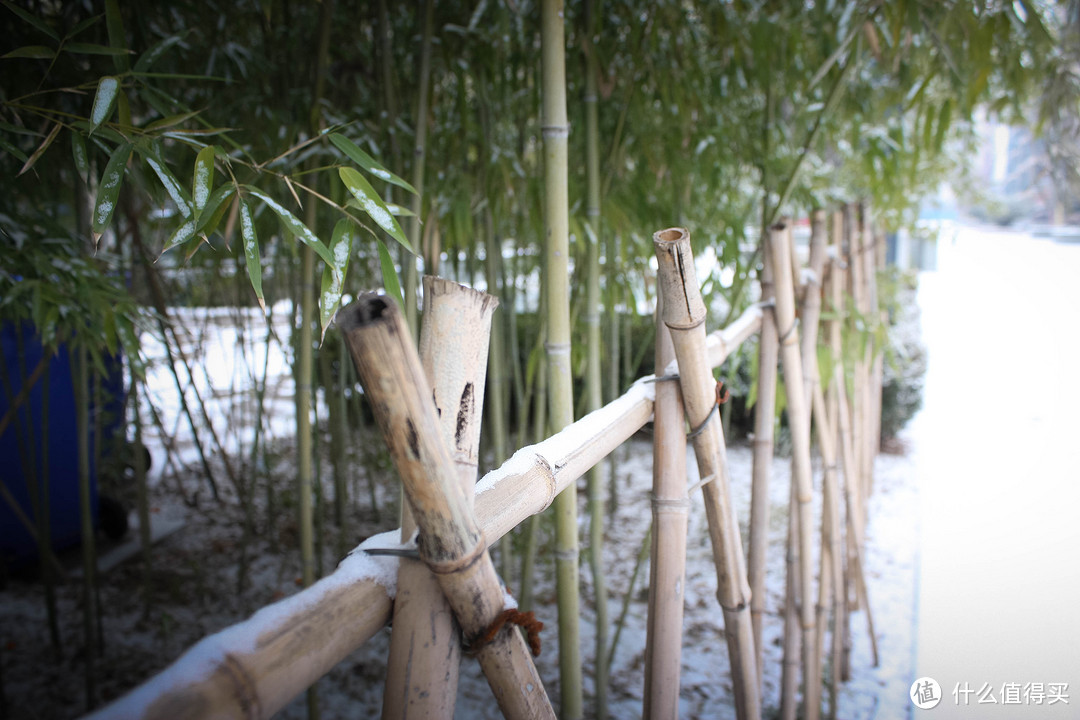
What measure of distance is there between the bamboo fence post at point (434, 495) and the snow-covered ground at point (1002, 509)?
4.36ft

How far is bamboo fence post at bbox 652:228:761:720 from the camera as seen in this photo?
2.59 feet

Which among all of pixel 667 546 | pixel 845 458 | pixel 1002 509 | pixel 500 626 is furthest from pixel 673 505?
pixel 1002 509

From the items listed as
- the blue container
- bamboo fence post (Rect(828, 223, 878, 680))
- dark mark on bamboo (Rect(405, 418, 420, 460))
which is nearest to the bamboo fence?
dark mark on bamboo (Rect(405, 418, 420, 460))

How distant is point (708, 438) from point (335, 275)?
57cm

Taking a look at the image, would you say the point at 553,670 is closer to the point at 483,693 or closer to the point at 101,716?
the point at 483,693

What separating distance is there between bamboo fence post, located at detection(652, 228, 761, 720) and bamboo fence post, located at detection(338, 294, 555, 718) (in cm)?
40

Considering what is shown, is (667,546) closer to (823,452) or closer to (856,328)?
(823,452)

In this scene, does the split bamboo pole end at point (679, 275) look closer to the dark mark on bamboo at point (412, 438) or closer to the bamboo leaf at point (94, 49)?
the dark mark on bamboo at point (412, 438)

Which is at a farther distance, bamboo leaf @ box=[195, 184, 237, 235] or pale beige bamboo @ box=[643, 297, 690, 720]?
pale beige bamboo @ box=[643, 297, 690, 720]

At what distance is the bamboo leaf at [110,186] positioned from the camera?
611 millimetres

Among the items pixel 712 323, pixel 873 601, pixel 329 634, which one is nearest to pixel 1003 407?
pixel 712 323

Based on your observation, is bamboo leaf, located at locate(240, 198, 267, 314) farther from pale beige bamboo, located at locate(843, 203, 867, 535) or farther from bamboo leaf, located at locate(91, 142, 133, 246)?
pale beige bamboo, located at locate(843, 203, 867, 535)

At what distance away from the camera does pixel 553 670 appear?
6.52 ft

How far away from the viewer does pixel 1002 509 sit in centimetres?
234
